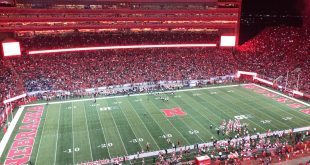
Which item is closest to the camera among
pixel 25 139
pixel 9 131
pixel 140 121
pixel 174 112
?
pixel 25 139

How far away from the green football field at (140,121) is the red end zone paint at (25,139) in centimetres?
26

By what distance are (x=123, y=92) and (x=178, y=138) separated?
1870 cm

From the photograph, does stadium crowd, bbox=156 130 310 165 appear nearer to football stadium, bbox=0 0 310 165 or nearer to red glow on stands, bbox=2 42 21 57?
football stadium, bbox=0 0 310 165

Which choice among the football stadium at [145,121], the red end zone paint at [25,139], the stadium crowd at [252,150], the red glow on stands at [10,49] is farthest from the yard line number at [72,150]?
the red glow on stands at [10,49]

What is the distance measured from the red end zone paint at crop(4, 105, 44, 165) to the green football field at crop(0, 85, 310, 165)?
26cm

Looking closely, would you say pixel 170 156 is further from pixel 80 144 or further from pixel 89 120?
pixel 89 120

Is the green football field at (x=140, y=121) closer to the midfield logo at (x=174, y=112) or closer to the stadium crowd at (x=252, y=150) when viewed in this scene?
the midfield logo at (x=174, y=112)

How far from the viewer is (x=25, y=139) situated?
2991 cm

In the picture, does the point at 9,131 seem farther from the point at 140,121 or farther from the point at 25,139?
the point at 140,121

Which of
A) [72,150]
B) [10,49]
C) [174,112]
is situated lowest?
[72,150]

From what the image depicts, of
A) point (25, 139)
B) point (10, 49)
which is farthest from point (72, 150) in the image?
point (10, 49)

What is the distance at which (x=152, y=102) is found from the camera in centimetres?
4172

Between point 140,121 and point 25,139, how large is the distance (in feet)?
42.4

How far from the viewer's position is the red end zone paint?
2588 cm
